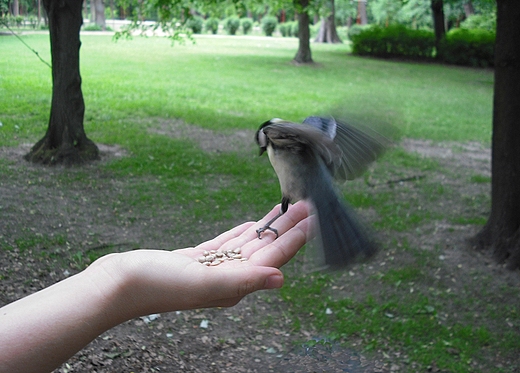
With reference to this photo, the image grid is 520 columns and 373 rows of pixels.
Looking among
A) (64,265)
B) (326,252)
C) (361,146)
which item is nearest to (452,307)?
(361,146)

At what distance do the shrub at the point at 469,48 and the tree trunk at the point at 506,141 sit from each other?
20373 millimetres

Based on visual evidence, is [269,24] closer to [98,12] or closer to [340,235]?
[98,12]

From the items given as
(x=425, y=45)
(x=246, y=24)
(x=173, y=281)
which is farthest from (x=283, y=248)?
(x=246, y=24)

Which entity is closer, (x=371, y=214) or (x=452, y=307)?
(x=452, y=307)

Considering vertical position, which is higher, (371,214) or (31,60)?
(31,60)

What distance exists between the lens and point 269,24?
44.3 meters

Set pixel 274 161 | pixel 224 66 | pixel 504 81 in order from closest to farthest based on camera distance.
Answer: pixel 274 161 → pixel 504 81 → pixel 224 66

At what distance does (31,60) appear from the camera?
19.1ft

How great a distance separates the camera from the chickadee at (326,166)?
2.52m

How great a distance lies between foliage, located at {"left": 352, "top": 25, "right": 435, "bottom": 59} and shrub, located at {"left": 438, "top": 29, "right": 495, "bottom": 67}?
0.98 m

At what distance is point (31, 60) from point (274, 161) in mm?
4060

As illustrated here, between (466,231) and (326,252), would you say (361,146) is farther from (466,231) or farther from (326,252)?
(466,231)

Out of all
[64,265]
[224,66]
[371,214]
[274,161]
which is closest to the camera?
[274,161]

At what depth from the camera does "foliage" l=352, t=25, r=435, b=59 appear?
84.7 feet
